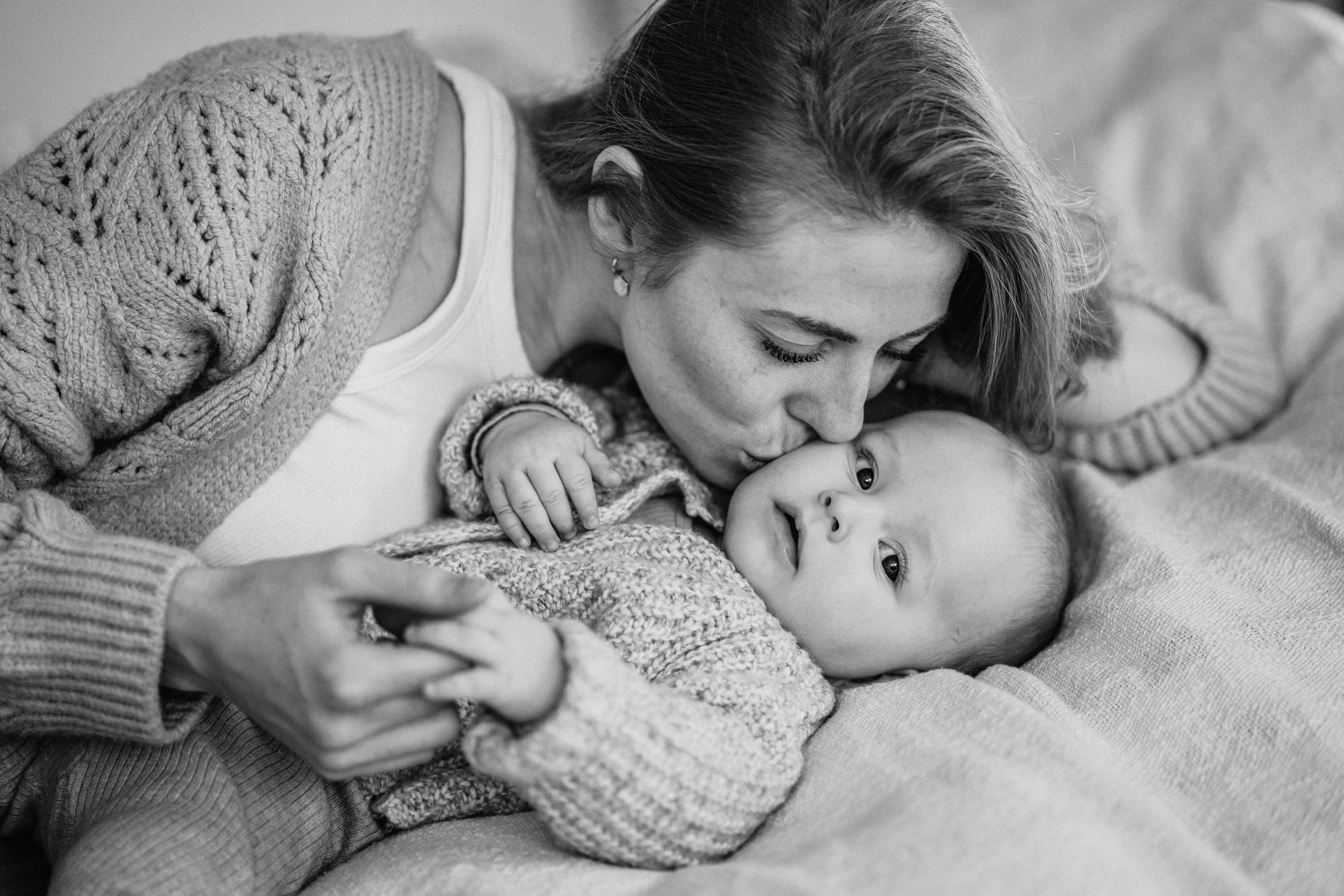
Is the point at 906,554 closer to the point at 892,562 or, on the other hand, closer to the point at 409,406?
the point at 892,562

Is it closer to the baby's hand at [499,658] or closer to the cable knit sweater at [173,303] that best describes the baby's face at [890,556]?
the baby's hand at [499,658]

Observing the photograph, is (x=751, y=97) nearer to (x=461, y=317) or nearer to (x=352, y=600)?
(x=461, y=317)

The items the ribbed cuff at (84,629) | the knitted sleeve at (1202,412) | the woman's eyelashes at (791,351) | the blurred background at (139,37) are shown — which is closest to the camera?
the ribbed cuff at (84,629)

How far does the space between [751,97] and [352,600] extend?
2.22 feet

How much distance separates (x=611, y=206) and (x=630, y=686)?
635 mm

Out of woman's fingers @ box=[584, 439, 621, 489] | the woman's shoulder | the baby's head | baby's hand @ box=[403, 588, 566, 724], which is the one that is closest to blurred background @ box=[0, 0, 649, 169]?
the woman's shoulder

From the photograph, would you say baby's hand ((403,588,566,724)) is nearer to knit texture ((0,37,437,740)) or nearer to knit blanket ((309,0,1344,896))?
knit blanket ((309,0,1344,896))

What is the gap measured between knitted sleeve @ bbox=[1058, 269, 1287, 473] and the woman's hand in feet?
3.53

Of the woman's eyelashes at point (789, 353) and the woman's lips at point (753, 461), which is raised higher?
the woman's eyelashes at point (789, 353)

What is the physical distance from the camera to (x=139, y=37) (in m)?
2.18

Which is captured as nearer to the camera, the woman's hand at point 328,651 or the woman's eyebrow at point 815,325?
the woman's hand at point 328,651

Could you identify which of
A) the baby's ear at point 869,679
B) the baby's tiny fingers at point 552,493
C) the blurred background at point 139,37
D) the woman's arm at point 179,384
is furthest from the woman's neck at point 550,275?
the baby's ear at point 869,679

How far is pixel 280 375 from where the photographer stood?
1194 millimetres

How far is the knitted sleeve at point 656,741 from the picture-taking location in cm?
88
